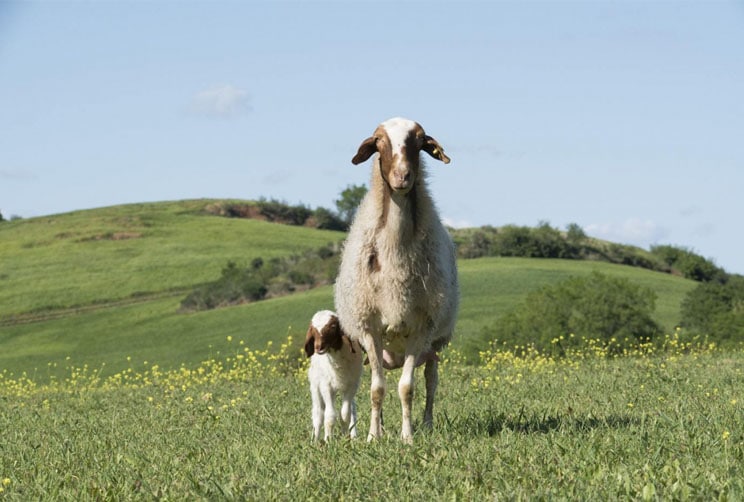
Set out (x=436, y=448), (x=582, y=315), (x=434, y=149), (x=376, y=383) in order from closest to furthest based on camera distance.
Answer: (x=436, y=448) < (x=434, y=149) < (x=376, y=383) < (x=582, y=315)

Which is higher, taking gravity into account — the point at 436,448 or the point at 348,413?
the point at 436,448

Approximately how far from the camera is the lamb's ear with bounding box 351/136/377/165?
29.7 feet

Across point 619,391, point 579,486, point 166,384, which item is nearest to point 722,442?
point 579,486

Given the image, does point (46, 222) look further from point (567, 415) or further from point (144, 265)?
point (567, 415)

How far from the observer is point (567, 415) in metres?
9.79

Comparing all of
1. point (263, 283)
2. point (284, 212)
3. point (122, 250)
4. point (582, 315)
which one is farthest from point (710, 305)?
point (284, 212)

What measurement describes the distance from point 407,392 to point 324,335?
133cm

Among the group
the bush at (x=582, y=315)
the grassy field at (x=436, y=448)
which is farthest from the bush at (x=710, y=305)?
the grassy field at (x=436, y=448)

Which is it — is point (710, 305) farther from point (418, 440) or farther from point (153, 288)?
point (153, 288)

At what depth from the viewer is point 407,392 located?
29.7 feet

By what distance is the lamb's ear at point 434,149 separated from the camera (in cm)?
901

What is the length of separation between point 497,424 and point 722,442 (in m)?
2.52

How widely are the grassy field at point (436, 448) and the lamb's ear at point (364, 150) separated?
8.00 feet

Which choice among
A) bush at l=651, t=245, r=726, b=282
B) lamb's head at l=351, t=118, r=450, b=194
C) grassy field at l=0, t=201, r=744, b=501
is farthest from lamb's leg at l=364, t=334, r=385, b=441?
bush at l=651, t=245, r=726, b=282
